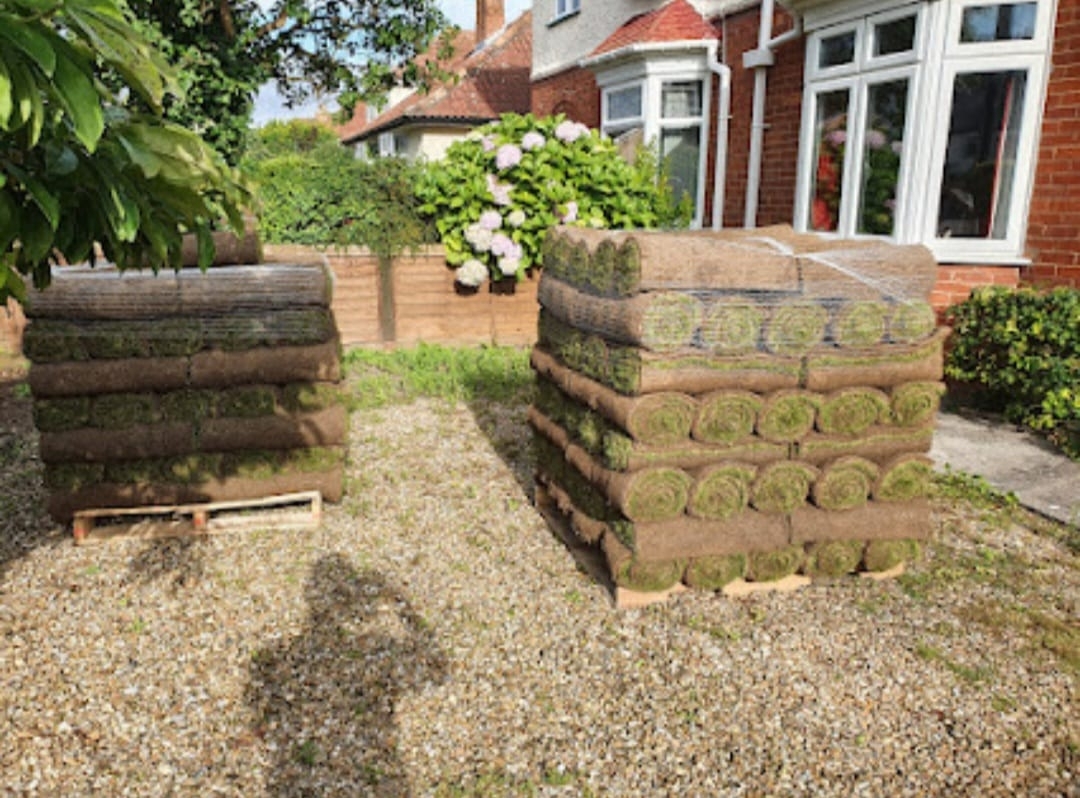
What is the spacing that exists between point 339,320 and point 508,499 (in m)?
5.43

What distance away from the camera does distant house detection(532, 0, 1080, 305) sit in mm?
7172

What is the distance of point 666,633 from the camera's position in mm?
3936

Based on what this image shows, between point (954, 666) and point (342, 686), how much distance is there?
107 inches

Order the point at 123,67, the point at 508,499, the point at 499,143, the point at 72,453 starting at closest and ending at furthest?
1. the point at 123,67
2. the point at 72,453
3. the point at 508,499
4. the point at 499,143

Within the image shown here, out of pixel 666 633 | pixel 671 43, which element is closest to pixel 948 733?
pixel 666 633

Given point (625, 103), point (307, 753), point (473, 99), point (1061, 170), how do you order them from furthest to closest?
1. point (473, 99)
2. point (625, 103)
3. point (1061, 170)
4. point (307, 753)

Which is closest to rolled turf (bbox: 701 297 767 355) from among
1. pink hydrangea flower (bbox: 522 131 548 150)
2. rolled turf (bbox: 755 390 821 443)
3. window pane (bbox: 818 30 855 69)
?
rolled turf (bbox: 755 390 821 443)


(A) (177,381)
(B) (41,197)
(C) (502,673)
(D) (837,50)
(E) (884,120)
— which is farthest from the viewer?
(D) (837,50)

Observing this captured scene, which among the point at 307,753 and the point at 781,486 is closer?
the point at 307,753

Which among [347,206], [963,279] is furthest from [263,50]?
[963,279]

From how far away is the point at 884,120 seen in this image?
8.43 meters

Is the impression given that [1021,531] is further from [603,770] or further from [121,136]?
[121,136]

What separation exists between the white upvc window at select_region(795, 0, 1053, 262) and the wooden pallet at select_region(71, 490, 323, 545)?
630cm

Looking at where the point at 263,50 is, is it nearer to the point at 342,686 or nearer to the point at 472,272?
the point at 472,272
